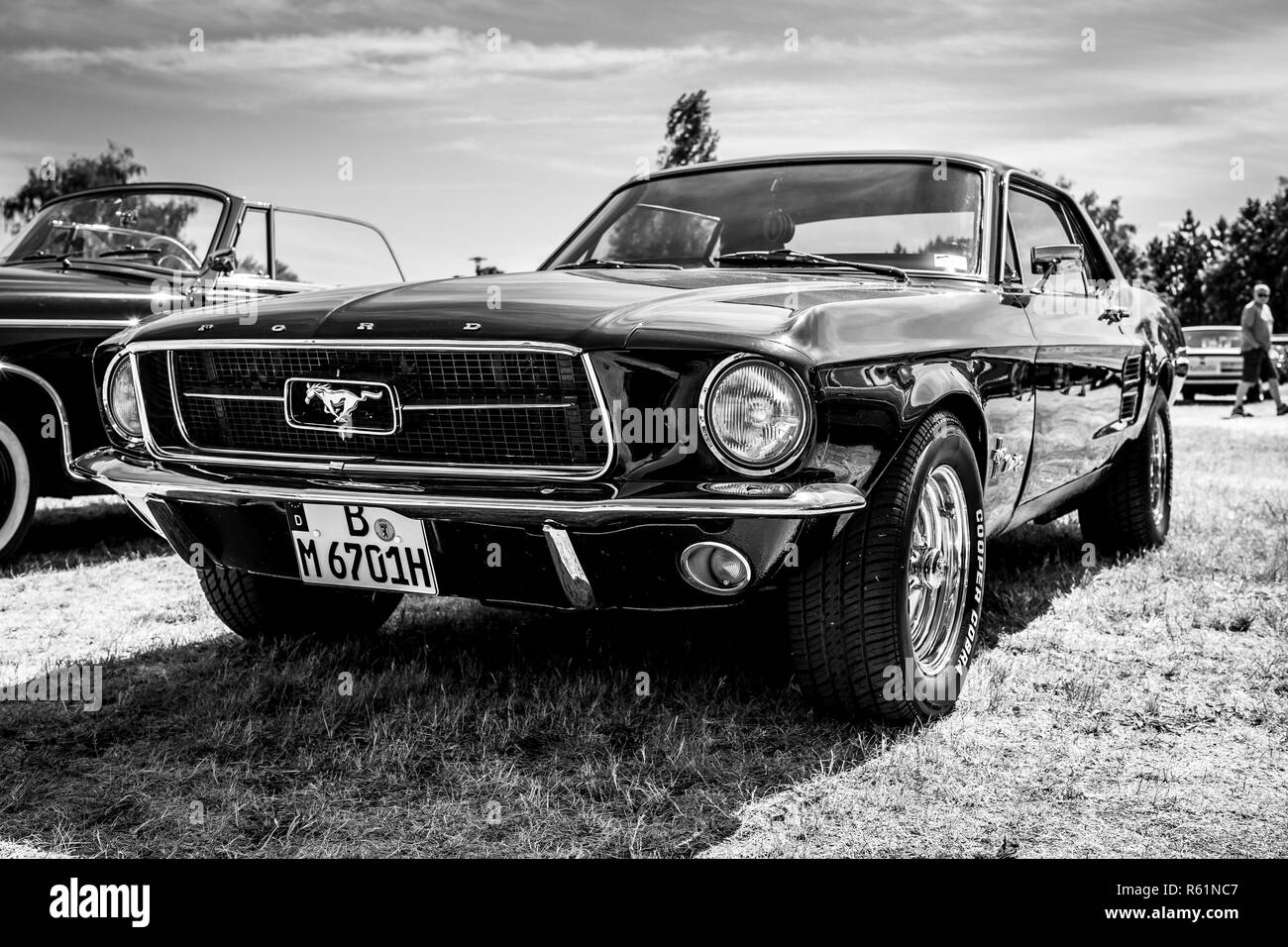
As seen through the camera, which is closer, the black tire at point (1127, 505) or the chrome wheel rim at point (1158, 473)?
the black tire at point (1127, 505)

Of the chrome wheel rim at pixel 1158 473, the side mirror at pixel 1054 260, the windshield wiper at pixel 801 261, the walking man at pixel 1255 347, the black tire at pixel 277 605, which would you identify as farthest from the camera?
the walking man at pixel 1255 347

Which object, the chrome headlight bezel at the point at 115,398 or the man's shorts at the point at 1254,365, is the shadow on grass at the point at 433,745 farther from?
the man's shorts at the point at 1254,365

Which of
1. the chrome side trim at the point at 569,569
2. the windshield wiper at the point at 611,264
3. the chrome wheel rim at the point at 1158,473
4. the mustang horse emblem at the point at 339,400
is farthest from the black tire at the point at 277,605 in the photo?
the chrome wheel rim at the point at 1158,473

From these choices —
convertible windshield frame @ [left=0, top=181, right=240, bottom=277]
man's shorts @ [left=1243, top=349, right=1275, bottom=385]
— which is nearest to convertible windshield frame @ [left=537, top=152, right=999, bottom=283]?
convertible windshield frame @ [left=0, top=181, right=240, bottom=277]

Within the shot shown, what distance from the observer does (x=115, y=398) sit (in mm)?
3188

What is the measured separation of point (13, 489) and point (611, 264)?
2.83 meters

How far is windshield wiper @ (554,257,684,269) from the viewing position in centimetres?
359

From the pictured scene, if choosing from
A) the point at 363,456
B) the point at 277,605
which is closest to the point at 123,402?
the point at 277,605

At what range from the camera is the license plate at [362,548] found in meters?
2.62

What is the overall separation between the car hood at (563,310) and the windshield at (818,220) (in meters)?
0.32
